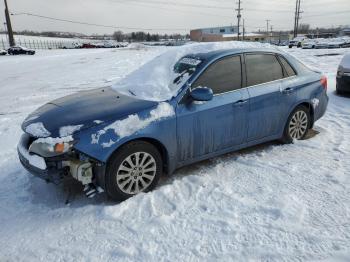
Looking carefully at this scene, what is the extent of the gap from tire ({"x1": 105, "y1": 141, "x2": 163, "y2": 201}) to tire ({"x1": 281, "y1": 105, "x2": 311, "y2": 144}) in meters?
2.40

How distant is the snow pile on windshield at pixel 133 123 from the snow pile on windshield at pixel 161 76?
18 centimetres

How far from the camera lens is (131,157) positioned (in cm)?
372

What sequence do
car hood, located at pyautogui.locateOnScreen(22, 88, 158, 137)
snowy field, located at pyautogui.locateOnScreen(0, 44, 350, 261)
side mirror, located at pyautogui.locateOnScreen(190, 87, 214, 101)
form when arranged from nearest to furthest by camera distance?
snowy field, located at pyautogui.locateOnScreen(0, 44, 350, 261), car hood, located at pyautogui.locateOnScreen(22, 88, 158, 137), side mirror, located at pyautogui.locateOnScreen(190, 87, 214, 101)

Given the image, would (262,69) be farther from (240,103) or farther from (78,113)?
(78,113)

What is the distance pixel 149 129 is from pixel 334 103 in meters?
6.12

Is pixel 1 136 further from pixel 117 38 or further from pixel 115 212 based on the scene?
pixel 117 38

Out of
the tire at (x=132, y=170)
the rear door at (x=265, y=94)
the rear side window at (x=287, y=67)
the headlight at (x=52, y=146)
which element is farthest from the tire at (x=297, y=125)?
the headlight at (x=52, y=146)

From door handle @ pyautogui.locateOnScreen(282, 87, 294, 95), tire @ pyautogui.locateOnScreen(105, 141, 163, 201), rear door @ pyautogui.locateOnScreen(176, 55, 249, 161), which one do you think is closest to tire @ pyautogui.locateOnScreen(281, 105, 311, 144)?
door handle @ pyautogui.locateOnScreen(282, 87, 294, 95)

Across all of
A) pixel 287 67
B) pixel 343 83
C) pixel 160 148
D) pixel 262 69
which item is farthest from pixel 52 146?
pixel 343 83

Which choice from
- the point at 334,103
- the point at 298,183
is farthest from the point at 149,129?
the point at 334,103

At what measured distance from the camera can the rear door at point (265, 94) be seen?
468 centimetres

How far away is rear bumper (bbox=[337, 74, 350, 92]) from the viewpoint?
8.79 metres

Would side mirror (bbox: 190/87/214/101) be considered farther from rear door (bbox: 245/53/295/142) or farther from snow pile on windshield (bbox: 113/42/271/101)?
rear door (bbox: 245/53/295/142)

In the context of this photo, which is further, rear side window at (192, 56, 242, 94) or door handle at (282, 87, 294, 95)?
door handle at (282, 87, 294, 95)
